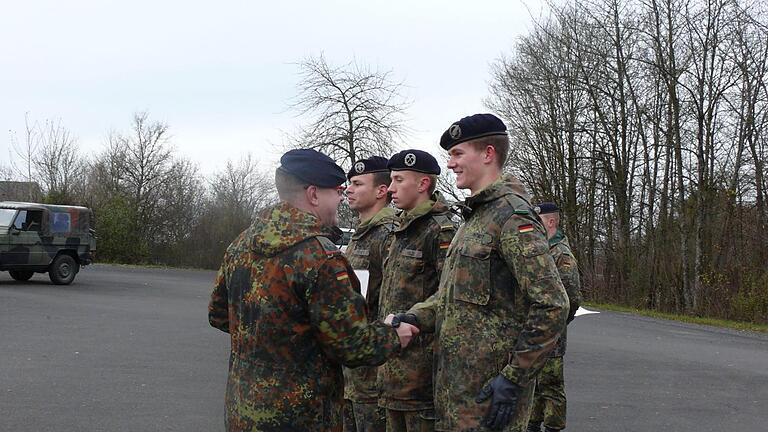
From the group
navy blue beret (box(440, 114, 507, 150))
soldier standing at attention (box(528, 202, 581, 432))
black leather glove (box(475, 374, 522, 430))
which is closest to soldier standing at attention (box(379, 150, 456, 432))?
black leather glove (box(475, 374, 522, 430))

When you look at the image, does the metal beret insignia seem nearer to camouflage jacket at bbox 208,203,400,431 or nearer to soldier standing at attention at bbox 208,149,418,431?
soldier standing at attention at bbox 208,149,418,431

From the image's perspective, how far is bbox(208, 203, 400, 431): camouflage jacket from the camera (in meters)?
2.72

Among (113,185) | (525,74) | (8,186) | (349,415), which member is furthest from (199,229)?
(349,415)

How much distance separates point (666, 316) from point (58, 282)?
54.6 feet

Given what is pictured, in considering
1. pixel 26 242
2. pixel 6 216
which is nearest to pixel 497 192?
pixel 26 242

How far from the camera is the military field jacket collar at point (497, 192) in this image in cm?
326

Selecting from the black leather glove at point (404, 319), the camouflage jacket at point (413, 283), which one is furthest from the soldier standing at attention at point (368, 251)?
the black leather glove at point (404, 319)

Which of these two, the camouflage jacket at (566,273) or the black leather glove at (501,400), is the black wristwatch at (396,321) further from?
the camouflage jacket at (566,273)

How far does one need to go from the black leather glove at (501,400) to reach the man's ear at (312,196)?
1.03m

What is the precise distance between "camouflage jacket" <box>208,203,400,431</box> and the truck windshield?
19.1 metres

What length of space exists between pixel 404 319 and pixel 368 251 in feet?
5.07

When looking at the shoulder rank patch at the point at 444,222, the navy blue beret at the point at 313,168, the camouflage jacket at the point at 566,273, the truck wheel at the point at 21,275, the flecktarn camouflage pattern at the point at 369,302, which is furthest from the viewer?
the truck wheel at the point at 21,275

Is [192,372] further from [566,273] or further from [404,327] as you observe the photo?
[404,327]

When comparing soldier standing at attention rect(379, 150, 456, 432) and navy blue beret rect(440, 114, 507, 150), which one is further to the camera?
soldier standing at attention rect(379, 150, 456, 432)
